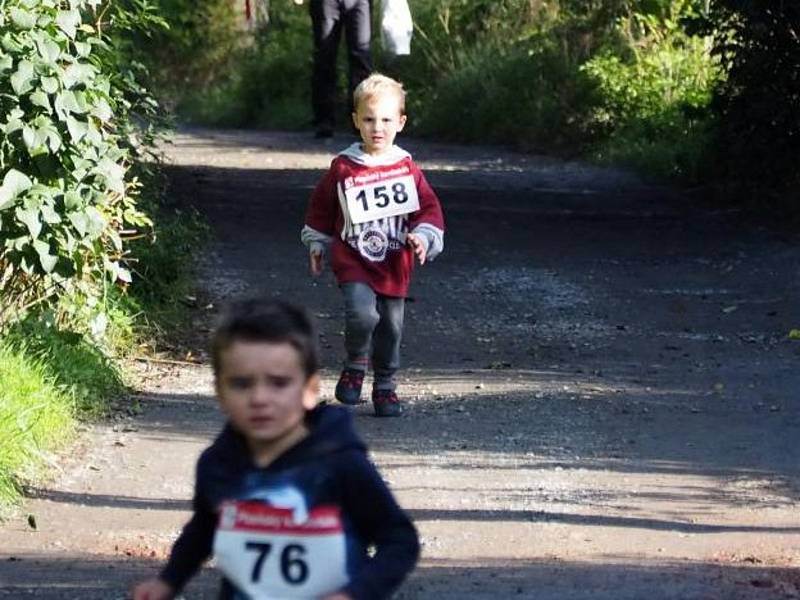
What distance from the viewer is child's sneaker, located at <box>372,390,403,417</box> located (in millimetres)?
8898

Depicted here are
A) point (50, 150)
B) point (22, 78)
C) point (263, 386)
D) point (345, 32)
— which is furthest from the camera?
point (345, 32)

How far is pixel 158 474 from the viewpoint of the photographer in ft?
25.8

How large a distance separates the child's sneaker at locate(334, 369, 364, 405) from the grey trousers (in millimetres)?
42

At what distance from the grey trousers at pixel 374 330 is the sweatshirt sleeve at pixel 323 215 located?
0.25 meters

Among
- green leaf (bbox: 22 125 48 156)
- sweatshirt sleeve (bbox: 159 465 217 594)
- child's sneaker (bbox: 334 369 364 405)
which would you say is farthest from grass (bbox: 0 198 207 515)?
sweatshirt sleeve (bbox: 159 465 217 594)

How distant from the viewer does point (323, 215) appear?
347 inches

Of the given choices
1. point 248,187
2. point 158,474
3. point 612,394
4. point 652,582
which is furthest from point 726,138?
point 652,582

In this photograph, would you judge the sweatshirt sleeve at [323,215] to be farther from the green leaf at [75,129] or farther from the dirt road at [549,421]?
the green leaf at [75,129]

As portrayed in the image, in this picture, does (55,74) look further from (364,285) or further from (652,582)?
(652,582)

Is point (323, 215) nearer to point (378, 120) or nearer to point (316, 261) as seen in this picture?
point (316, 261)

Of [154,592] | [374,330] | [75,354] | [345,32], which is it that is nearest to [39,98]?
[75,354]

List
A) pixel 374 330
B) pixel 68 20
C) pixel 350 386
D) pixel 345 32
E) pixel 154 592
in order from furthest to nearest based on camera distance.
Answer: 1. pixel 345 32
2. pixel 350 386
3. pixel 374 330
4. pixel 68 20
5. pixel 154 592

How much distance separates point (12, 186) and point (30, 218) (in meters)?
0.16

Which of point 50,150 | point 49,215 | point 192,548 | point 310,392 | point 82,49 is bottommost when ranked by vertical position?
point 49,215
